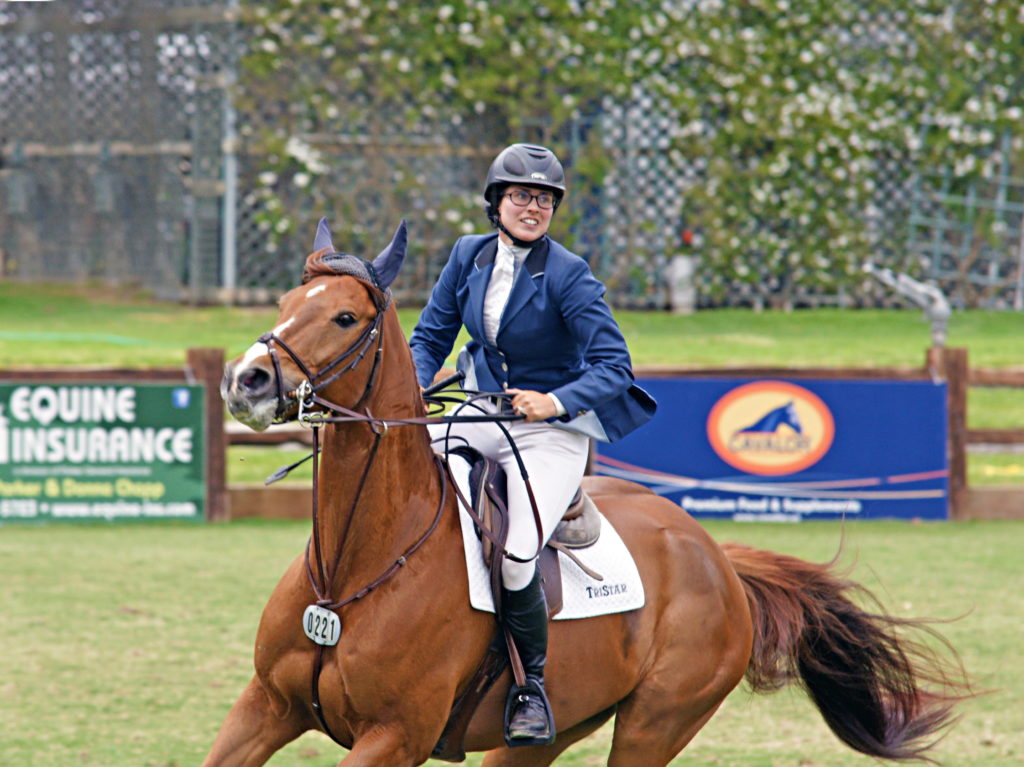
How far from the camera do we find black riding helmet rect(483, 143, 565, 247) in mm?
4070

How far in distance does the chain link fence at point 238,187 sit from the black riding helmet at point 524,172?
11904 mm

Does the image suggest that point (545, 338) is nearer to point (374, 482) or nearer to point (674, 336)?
point (374, 482)

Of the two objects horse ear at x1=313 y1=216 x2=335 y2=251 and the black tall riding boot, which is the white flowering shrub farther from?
the black tall riding boot

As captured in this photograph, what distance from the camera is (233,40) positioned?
15.9 metres

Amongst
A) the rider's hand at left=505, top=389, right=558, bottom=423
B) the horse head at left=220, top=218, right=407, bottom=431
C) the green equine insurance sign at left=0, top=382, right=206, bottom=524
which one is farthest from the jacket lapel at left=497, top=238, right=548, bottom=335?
the green equine insurance sign at left=0, top=382, right=206, bottom=524

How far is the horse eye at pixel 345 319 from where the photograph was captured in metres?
3.56

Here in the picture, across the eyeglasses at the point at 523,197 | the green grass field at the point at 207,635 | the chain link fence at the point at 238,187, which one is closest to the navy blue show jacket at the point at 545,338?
the eyeglasses at the point at 523,197

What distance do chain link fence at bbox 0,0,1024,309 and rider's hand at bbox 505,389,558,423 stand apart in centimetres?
1222

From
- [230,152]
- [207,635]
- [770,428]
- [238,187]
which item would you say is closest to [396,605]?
[207,635]

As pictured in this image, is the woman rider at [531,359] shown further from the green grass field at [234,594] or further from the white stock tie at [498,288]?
the green grass field at [234,594]

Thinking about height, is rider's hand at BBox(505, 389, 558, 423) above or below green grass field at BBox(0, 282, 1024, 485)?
above

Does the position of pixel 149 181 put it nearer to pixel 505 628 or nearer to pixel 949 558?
pixel 949 558

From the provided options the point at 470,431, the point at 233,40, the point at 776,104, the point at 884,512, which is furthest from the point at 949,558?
the point at 233,40

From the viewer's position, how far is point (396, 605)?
3795mm
